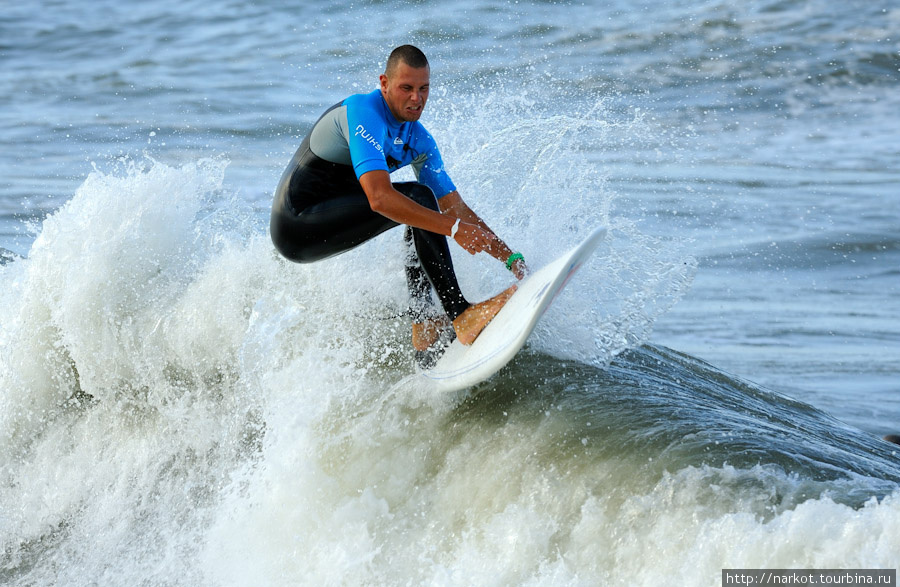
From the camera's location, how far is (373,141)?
4.24 meters

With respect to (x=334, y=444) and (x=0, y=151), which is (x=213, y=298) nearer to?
(x=334, y=444)

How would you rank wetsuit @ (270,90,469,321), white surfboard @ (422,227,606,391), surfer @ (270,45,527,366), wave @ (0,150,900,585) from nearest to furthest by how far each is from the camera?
wave @ (0,150,900,585)
white surfboard @ (422,227,606,391)
surfer @ (270,45,527,366)
wetsuit @ (270,90,469,321)

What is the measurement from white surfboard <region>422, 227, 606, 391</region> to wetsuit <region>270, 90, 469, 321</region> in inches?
9.7

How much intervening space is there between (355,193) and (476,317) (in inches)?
32.2

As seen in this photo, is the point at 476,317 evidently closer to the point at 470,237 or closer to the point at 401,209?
the point at 470,237

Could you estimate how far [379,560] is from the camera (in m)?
4.11

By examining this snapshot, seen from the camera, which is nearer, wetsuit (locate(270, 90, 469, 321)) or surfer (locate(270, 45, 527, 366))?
surfer (locate(270, 45, 527, 366))

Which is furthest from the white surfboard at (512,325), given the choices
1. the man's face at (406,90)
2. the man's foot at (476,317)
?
the man's face at (406,90)

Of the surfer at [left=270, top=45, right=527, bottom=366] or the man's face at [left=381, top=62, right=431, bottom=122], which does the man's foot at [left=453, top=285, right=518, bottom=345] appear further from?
the man's face at [left=381, top=62, right=431, bottom=122]

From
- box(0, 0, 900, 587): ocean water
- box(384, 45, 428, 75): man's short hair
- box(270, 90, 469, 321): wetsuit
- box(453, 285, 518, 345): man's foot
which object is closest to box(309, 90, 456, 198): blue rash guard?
box(270, 90, 469, 321): wetsuit

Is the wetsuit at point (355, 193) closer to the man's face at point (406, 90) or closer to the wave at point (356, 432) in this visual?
the man's face at point (406, 90)

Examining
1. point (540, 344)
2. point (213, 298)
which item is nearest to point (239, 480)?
point (213, 298)

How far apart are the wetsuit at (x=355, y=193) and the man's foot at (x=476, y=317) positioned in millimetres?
45

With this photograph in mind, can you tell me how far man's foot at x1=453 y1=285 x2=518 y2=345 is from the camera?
14.7ft
